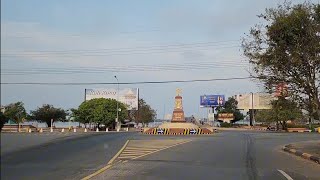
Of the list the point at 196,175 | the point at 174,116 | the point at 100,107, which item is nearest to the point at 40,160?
the point at 196,175

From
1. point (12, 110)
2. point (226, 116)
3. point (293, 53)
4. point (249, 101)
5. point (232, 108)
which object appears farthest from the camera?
point (232, 108)

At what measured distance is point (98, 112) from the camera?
82.7m

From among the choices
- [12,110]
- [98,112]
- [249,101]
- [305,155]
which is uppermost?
[249,101]

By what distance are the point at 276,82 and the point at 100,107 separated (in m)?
64.6

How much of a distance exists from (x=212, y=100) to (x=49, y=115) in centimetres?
4632

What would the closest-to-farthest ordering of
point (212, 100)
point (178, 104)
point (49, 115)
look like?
point (178, 104) → point (49, 115) → point (212, 100)

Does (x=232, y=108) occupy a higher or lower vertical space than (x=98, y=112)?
higher

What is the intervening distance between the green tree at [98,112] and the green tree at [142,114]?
90.9 ft

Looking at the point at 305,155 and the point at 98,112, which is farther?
the point at 98,112

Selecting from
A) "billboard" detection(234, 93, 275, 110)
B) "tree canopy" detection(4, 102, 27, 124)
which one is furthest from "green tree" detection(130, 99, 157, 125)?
"tree canopy" detection(4, 102, 27, 124)

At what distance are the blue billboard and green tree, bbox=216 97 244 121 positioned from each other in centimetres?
187

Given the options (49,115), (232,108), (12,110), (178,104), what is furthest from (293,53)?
(232,108)

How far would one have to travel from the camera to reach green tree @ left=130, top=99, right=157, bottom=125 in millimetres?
115062

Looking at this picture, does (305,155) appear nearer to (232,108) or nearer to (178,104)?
(178,104)
